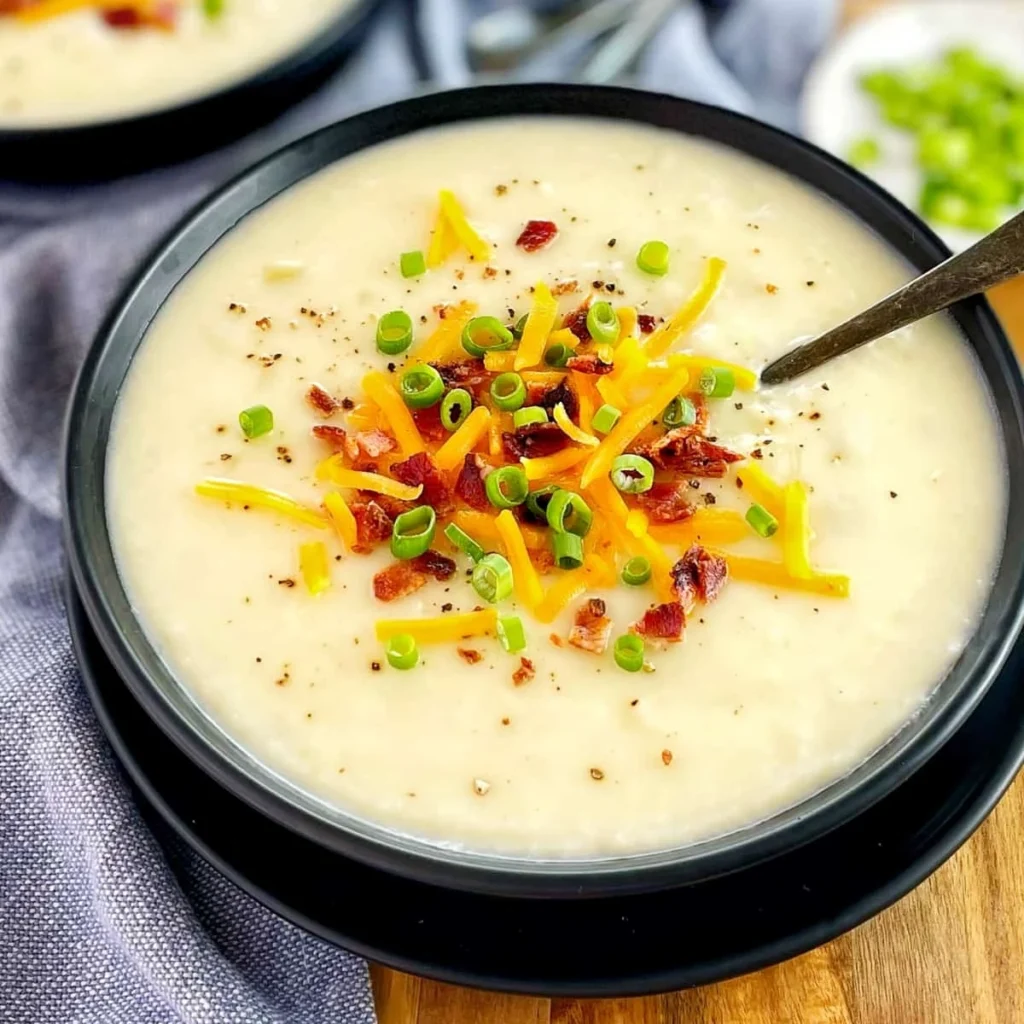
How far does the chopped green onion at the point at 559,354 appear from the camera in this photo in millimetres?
2250

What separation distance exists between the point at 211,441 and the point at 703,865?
1.08 m

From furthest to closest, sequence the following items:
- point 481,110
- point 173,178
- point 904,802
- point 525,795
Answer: point 173,178, point 481,110, point 904,802, point 525,795

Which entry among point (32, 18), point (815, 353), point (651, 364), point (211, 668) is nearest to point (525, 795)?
point (211, 668)

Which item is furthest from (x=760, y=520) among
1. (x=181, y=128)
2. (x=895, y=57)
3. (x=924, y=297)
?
(x=895, y=57)

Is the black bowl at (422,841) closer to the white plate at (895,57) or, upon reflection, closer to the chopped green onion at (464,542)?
the chopped green onion at (464,542)

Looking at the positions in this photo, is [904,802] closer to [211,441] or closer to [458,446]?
[458,446]

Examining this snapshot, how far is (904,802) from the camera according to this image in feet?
6.68

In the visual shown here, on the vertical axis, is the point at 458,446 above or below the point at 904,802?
above

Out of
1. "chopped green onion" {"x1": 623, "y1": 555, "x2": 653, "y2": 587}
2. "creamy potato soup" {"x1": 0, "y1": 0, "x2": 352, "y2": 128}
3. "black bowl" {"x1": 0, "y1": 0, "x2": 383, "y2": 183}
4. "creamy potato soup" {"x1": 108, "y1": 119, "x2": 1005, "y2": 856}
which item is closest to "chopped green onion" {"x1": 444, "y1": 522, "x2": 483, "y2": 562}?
"creamy potato soup" {"x1": 108, "y1": 119, "x2": 1005, "y2": 856}

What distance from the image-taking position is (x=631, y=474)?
210 cm

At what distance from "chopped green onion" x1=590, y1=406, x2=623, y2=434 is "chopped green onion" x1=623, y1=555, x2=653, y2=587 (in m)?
0.22

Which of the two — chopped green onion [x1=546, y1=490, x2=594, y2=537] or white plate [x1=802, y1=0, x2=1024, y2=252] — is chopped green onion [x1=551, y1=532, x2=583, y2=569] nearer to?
chopped green onion [x1=546, y1=490, x2=594, y2=537]

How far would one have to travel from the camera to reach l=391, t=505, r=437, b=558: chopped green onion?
2.06 metres

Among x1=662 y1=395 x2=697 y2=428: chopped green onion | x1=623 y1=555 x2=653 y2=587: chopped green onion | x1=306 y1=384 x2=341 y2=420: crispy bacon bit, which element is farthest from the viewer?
x1=306 y1=384 x2=341 y2=420: crispy bacon bit
